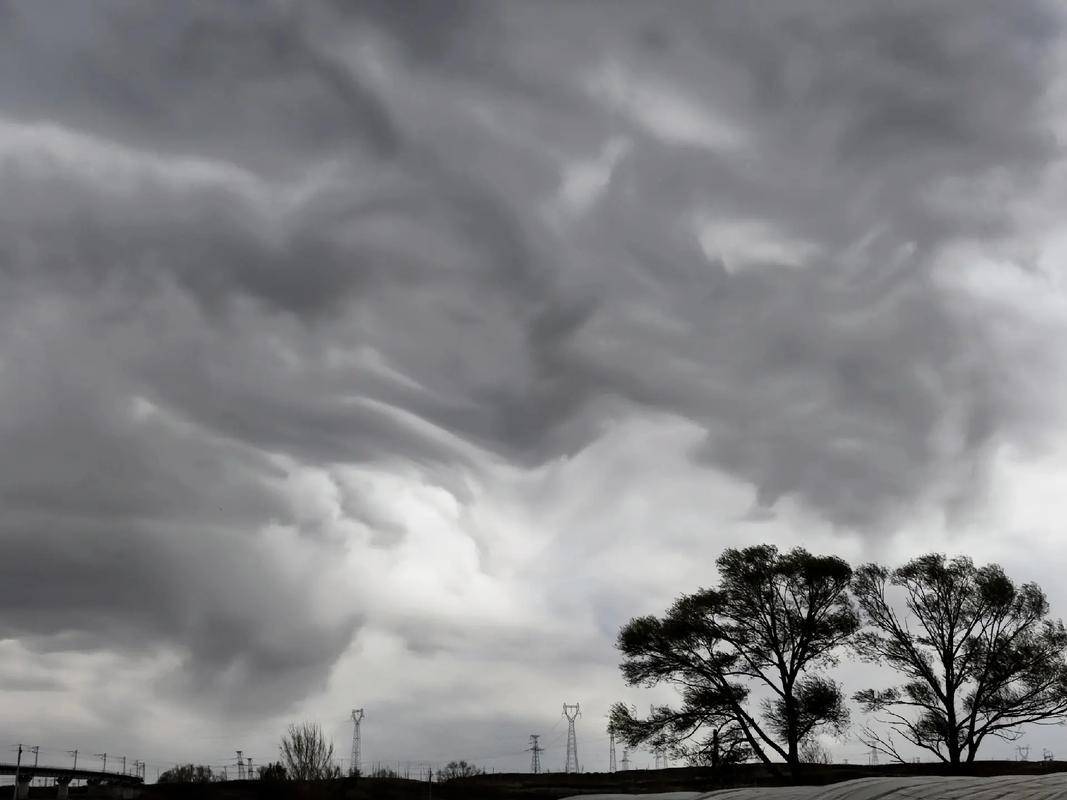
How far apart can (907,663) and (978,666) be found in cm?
355

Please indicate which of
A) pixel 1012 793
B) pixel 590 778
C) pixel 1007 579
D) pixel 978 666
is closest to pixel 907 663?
pixel 978 666

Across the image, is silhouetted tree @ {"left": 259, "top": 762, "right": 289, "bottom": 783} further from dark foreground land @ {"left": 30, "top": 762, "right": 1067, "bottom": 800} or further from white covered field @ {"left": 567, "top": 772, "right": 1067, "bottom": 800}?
white covered field @ {"left": 567, "top": 772, "right": 1067, "bottom": 800}

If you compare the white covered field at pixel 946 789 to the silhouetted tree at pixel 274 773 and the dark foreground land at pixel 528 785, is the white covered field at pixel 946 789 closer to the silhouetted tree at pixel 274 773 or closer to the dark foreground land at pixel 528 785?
the dark foreground land at pixel 528 785

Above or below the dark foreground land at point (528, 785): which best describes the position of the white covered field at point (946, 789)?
above

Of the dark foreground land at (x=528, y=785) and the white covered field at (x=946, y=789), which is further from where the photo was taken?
the dark foreground land at (x=528, y=785)

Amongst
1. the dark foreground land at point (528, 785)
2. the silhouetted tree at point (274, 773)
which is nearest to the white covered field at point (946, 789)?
the dark foreground land at point (528, 785)

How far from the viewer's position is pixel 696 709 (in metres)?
55.8

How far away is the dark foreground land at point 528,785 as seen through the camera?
6744 centimetres

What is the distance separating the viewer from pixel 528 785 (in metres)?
90.8

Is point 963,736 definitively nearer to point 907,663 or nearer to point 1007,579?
point 907,663

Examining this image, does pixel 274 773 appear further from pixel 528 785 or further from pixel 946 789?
pixel 946 789

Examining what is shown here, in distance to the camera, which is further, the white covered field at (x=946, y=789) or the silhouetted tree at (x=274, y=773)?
the silhouetted tree at (x=274, y=773)

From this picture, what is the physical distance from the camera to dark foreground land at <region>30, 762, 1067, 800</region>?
67.4 m

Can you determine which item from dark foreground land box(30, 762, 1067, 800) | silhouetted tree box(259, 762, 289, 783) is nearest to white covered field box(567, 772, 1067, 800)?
dark foreground land box(30, 762, 1067, 800)
